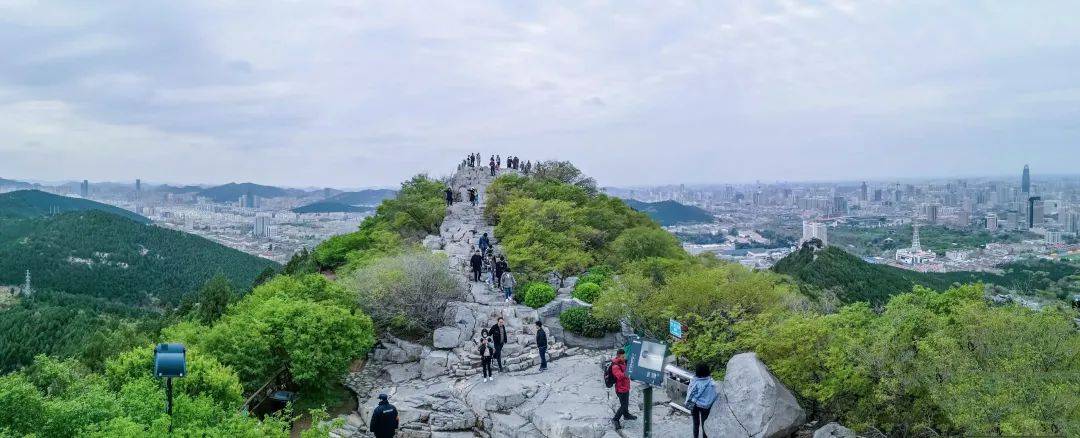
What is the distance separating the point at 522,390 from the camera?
45.9 ft

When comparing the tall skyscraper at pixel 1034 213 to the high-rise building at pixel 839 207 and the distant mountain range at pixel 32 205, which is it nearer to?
the high-rise building at pixel 839 207

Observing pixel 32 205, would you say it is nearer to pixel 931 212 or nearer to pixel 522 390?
pixel 522 390

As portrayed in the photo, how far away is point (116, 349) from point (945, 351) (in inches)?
996

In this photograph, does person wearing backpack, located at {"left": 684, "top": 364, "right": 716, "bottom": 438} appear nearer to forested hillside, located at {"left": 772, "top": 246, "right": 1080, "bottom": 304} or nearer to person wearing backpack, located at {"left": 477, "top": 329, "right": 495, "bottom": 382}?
person wearing backpack, located at {"left": 477, "top": 329, "right": 495, "bottom": 382}

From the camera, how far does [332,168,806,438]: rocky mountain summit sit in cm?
1056

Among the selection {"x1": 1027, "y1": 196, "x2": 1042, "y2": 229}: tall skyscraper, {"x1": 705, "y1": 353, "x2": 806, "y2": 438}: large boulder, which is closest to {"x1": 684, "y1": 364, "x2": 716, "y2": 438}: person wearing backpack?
{"x1": 705, "y1": 353, "x2": 806, "y2": 438}: large boulder

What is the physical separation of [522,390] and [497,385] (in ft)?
2.26

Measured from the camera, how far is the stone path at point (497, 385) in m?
12.3

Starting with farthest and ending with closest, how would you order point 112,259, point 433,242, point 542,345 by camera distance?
point 112,259 → point 433,242 → point 542,345

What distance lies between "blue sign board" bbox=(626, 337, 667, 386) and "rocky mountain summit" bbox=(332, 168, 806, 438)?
167 centimetres

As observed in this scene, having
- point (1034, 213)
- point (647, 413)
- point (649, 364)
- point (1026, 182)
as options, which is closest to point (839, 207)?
point (1026, 182)

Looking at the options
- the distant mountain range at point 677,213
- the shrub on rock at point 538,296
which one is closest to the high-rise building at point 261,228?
the distant mountain range at point 677,213

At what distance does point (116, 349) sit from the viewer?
23312 mm

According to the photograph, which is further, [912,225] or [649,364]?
[912,225]
